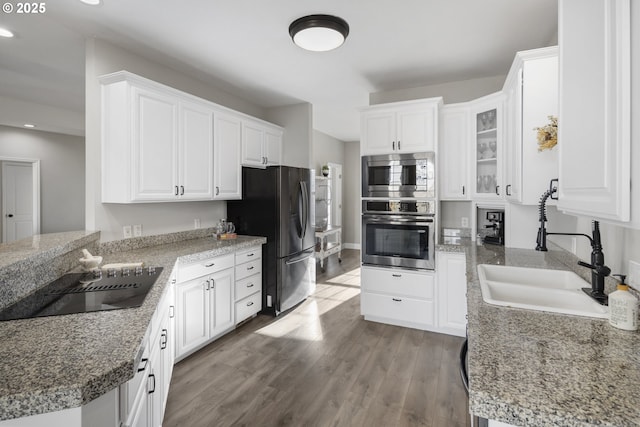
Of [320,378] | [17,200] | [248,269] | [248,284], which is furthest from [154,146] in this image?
[17,200]

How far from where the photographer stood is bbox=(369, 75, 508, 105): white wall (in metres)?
3.58

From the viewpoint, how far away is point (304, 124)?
4.60 m

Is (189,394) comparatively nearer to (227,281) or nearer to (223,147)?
(227,281)

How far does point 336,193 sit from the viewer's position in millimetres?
7742

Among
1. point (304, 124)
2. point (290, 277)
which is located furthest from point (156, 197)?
point (304, 124)

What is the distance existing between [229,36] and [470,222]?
3.03 meters

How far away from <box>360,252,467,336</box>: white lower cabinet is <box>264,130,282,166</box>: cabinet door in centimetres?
195

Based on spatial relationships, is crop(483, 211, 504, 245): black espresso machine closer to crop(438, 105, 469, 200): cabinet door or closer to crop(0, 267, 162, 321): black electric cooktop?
crop(438, 105, 469, 200): cabinet door

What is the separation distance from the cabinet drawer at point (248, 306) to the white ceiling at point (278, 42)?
Answer: 8.00ft

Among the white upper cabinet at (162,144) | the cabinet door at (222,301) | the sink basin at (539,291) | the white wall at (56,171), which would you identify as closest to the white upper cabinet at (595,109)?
the sink basin at (539,291)

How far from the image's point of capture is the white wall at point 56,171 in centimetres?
527

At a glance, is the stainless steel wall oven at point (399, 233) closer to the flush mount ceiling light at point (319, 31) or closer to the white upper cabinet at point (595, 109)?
the flush mount ceiling light at point (319, 31)

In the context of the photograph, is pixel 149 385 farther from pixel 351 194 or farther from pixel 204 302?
pixel 351 194

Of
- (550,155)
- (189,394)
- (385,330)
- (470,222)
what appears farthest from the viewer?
(470,222)
